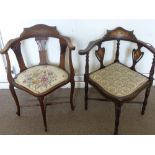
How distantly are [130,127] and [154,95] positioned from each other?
57 centimetres

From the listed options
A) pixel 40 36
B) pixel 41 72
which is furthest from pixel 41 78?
pixel 40 36

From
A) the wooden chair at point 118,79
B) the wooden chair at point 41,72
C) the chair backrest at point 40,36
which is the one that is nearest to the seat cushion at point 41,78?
the wooden chair at point 41,72

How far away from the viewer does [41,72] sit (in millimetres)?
1879

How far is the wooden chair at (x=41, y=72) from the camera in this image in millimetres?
1705

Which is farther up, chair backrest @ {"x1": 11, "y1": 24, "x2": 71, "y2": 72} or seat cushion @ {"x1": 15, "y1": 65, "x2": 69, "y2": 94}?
chair backrest @ {"x1": 11, "y1": 24, "x2": 71, "y2": 72}

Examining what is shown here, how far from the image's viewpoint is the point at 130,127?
1.91 metres

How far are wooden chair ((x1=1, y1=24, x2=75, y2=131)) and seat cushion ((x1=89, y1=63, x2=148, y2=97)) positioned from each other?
0.87 ft

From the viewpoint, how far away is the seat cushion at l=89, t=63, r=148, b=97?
1643 mm

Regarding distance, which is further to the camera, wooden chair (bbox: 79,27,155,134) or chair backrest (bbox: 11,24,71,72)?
chair backrest (bbox: 11,24,71,72)

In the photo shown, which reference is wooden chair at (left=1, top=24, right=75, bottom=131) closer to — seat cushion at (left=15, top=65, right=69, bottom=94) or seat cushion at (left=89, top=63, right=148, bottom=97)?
seat cushion at (left=15, top=65, right=69, bottom=94)

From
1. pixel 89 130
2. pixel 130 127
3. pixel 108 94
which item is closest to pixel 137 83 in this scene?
pixel 108 94

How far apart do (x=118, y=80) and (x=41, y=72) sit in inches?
27.2

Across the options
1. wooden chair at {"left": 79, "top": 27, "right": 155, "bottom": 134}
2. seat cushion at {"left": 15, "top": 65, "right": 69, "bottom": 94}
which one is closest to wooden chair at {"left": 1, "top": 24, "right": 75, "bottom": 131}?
seat cushion at {"left": 15, "top": 65, "right": 69, "bottom": 94}

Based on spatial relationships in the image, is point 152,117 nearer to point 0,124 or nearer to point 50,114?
point 50,114
